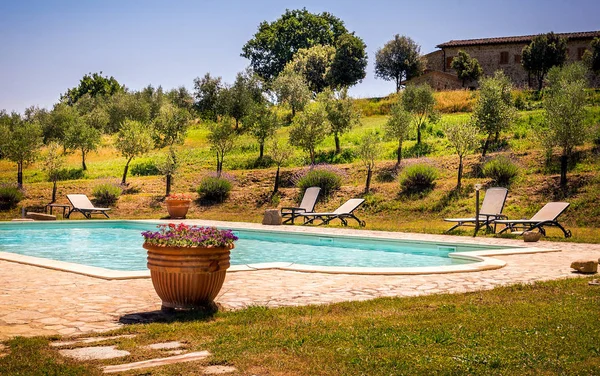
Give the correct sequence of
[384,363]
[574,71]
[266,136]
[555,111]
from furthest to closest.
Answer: [574,71]
[266,136]
[555,111]
[384,363]

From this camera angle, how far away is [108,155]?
4256 cm

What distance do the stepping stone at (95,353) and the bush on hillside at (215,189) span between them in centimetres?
2109

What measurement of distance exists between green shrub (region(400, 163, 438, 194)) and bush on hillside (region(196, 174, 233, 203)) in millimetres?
7120

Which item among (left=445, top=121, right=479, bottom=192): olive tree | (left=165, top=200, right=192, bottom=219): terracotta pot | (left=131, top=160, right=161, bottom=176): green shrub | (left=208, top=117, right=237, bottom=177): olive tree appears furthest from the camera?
(left=131, top=160, right=161, bottom=176): green shrub

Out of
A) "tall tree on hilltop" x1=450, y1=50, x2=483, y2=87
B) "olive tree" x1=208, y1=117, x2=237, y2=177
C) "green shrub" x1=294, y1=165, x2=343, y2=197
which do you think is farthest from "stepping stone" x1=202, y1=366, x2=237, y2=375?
"tall tree on hilltop" x1=450, y1=50, x2=483, y2=87

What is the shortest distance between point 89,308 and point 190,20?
18.8m

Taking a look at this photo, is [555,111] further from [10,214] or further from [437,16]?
[10,214]

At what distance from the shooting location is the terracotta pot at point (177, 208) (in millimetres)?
21484

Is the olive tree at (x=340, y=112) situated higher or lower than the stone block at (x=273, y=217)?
higher

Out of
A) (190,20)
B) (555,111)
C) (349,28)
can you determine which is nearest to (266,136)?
(190,20)

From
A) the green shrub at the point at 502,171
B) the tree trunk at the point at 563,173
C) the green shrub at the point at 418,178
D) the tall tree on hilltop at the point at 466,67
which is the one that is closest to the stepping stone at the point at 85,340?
the tree trunk at the point at 563,173

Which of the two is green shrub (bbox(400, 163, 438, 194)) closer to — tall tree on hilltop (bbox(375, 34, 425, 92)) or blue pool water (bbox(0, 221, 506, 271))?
blue pool water (bbox(0, 221, 506, 271))

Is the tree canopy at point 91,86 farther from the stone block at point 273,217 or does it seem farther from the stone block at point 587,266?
the stone block at point 587,266

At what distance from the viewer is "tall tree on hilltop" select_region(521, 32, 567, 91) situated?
45656 millimetres
